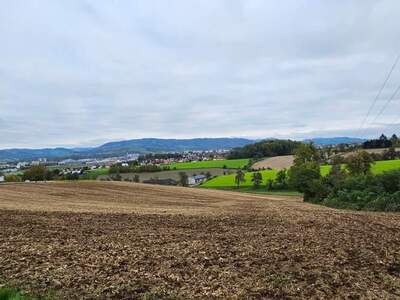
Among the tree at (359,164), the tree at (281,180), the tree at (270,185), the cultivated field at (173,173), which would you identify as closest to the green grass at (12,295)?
the tree at (359,164)

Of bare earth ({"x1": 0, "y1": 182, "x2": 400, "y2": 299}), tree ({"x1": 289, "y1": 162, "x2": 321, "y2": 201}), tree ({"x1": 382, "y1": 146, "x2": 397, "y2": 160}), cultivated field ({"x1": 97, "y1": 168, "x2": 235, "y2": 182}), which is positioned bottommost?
cultivated field ({"x1": 97, "y1": 168, "x2": 235, "y2": 182})

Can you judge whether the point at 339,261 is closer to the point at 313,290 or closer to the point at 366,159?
the point at 313,290

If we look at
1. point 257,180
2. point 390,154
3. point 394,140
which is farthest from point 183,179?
point 394,140

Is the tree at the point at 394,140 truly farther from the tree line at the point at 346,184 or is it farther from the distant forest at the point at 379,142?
the tree line at the point at 346,184

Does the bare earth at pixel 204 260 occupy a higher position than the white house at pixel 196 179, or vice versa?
the bare earth at pixel 204 260

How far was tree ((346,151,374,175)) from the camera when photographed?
2876 inches

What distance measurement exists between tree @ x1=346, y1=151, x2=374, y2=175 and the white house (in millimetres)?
46067

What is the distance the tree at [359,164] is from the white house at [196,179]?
4607 cm

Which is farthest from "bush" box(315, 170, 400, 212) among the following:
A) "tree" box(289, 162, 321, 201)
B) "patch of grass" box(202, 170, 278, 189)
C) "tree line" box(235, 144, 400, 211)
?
"patch of grass" box(202, 170, 278, 189)

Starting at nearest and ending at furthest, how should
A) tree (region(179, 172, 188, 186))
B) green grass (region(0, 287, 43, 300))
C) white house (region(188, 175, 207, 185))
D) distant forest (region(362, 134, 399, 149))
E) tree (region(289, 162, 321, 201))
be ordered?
1. green grass (region(0, 287, 43, 300))
2. tree (region(289, 162, 321, 201))
3. tree (region(179, 172, 188, 186))
4. white house (region(188, 175, 207, 185))
5. distant forest (region(362, 134, 399, 149))

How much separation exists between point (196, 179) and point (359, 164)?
52443 mm

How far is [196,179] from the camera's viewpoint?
11738 cm

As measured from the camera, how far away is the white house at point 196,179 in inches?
4443

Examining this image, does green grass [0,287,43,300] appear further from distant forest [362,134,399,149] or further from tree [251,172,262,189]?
distant forest [362,134,399,149]
